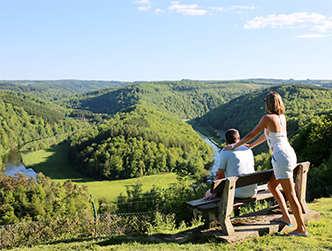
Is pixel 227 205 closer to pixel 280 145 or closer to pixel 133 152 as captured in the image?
pixel 280 145

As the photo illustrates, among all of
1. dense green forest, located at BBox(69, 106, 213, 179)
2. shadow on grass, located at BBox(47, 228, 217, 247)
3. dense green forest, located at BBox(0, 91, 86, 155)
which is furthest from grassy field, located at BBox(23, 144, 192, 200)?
shadow on grass, located at BBox(47, 228, 217, 247)

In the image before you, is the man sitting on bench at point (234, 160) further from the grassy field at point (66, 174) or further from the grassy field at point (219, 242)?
the grassy field at point (66, 174)

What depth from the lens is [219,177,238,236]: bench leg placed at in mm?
4582

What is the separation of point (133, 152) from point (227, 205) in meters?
90.1

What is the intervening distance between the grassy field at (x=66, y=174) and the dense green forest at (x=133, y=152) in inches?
159

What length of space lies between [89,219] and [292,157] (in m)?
6.65

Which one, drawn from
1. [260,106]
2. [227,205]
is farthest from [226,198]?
[260,106]

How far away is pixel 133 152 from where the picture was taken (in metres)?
93.4

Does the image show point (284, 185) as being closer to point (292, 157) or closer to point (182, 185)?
point (292, 157)

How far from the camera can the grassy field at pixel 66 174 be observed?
73.2 metres

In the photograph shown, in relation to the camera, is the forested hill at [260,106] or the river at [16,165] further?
the forested hill at [260,106]

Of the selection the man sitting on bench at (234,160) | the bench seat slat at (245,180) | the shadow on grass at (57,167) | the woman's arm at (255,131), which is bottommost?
the shadow on grass at (57,167)

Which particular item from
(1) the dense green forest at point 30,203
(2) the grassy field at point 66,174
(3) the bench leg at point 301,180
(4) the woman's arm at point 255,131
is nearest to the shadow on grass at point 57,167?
(2) the grassy field at point 66,174

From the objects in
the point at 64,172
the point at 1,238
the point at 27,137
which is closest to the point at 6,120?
the point at 27,137
